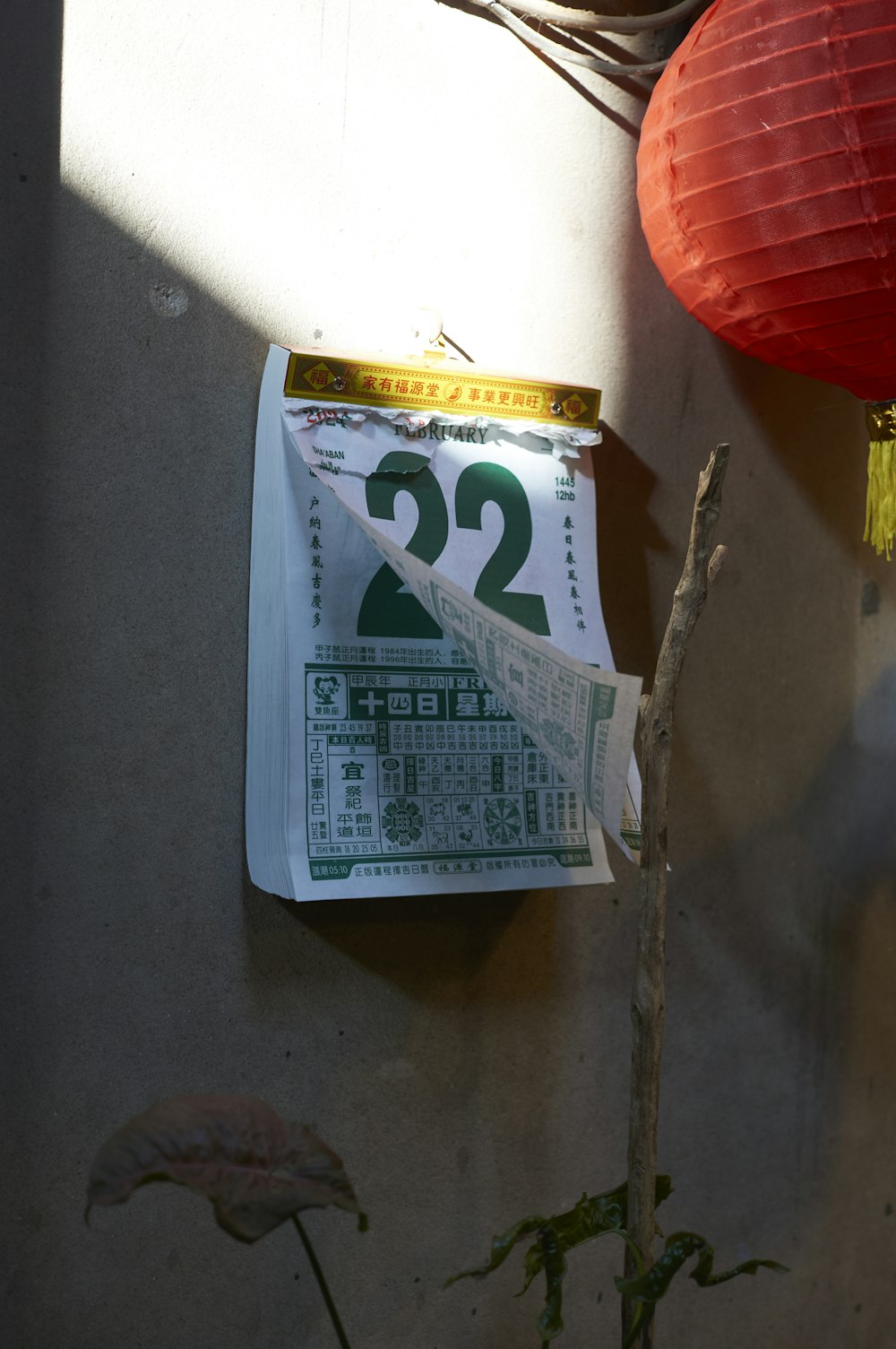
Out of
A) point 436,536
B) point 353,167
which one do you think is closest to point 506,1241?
point 436,536

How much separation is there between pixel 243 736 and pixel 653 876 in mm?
407

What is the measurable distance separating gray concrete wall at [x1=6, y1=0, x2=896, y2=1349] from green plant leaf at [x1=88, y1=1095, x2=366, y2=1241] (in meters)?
0.36

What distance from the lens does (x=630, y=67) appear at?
43.6 inches

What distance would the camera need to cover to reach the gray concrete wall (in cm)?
91

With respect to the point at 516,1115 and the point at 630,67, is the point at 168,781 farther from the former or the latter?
the point at 630,67

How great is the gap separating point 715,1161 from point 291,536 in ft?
2.85

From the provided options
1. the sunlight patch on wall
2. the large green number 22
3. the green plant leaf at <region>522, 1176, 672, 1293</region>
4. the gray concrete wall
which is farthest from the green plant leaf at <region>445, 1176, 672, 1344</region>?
the sunlight patch on wall

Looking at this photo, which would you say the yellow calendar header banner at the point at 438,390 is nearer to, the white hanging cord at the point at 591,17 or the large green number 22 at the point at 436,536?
the large green number 22 at the point at 436,536

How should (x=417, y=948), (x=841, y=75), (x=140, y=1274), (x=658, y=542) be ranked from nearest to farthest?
(x=841, y=75)
(x=140, y=1274)
(x=417, y=948)
(x=658, y=542)

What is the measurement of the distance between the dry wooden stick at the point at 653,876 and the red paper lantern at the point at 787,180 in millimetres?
215

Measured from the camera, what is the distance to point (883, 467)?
1.01 m

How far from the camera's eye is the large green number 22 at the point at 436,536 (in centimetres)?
100

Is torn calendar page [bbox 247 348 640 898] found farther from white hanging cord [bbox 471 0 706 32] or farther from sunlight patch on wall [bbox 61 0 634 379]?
white hanging cord [bbox 471 0 706 32]

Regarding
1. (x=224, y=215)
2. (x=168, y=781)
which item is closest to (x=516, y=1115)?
(x=168, y=781)
